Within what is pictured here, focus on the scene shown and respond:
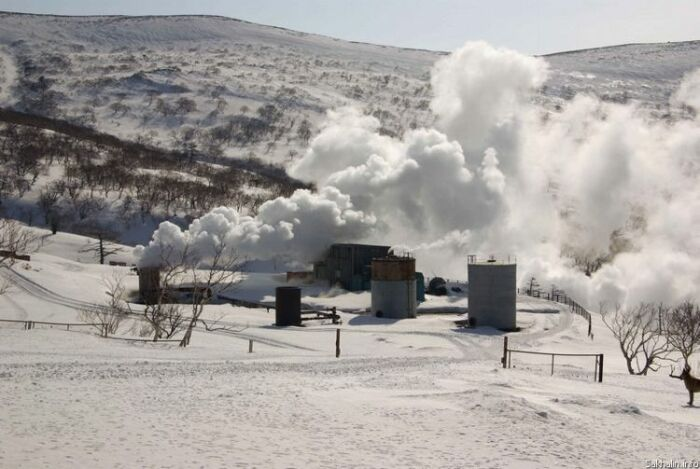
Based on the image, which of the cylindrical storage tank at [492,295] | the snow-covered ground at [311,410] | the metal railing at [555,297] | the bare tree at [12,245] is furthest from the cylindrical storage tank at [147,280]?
the metal railing at [555,297]

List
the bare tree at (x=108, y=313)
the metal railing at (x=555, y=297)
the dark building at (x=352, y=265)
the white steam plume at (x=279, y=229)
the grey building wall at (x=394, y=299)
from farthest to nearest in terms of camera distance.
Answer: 1. the white steam plume at (x=279, y=229)
2. the dark building at (x=352, y=265)
3. the metal railing at (x=555, y=297)
4. the grey building wall at (x=394, y=299)
5. the bare tree at (x=108, y=313)

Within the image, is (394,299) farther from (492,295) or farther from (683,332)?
(683,332)

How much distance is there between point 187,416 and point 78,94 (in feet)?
609

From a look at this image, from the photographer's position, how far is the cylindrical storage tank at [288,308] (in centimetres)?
4750

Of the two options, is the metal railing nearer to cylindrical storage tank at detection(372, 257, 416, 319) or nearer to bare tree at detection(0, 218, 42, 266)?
cylindrical storage tank at detection(372, 257, 416, 319)

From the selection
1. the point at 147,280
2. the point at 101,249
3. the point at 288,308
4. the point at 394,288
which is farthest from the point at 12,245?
the point at 394,288

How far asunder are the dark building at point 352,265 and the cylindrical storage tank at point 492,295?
15120mm

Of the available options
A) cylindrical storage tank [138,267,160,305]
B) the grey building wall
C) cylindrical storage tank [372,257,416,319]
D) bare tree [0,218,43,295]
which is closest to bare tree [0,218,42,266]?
bare tree [0,218,43,295]

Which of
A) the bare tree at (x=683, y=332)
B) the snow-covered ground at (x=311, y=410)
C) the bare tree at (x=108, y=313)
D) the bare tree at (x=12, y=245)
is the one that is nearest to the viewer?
the snow-covered ground at (x=311, y=410)

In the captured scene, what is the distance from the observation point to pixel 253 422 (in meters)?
15.4

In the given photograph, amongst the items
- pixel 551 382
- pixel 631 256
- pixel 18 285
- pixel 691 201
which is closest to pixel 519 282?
pixel 631 256

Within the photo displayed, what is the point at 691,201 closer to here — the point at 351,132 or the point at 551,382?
the point at 351,132

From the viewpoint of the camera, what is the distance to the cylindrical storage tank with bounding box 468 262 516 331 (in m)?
48.0

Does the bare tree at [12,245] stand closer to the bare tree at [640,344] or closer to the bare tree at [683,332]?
the bare tree at [640,344]
